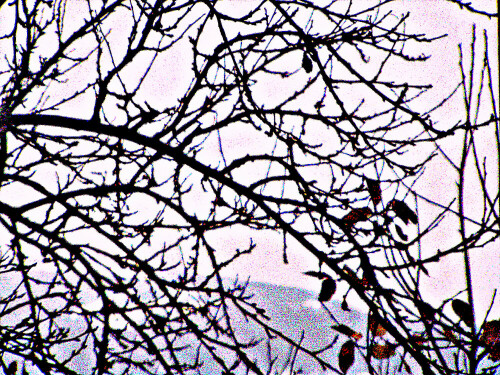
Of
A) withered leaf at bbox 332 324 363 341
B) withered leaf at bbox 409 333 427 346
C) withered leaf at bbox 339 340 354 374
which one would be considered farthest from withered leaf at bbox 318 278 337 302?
withered leaf at bbox 409 333 427 346

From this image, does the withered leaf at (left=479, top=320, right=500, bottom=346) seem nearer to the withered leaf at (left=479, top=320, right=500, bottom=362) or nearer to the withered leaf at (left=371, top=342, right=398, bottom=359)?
the withered leaf at (left=479, top=320, right=500, bottom=362)

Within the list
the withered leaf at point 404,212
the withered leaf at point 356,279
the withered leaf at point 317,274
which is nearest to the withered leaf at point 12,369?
the withered leaf at point 317,274

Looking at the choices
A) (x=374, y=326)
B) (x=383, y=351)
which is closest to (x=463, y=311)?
(x=374, y=326)

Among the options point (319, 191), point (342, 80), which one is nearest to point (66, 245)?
point (319, 191)

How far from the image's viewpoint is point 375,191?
2.82 metres

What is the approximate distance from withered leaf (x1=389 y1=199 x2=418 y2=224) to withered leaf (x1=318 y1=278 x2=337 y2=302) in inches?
23.5

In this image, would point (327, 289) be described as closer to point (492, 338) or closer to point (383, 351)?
point (383, 351)

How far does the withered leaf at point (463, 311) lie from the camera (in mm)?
2066

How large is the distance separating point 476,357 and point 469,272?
16.4 inches

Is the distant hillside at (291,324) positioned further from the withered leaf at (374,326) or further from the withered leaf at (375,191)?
the withered leaf at (374,326)

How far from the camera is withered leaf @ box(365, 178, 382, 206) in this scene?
276 cm

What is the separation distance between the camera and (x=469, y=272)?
2.13m

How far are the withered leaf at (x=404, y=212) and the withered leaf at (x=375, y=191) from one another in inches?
6.8

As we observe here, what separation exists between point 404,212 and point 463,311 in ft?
2.15
